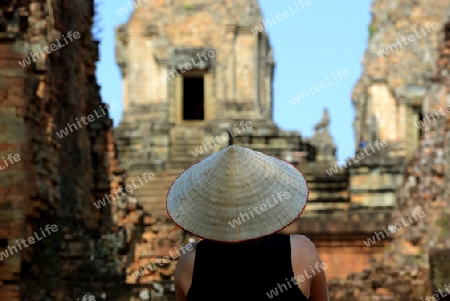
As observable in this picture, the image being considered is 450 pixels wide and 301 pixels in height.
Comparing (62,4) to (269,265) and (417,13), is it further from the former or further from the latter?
(417,13)

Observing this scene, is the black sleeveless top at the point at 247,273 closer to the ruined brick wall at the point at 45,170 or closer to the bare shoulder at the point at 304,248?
the bare shoulder at the point at 304,248

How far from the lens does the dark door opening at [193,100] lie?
27.1 meters

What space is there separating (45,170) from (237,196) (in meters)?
6.27

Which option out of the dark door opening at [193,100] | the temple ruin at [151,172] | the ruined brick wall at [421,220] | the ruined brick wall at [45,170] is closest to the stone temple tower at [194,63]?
the temple ruin at [151,172]

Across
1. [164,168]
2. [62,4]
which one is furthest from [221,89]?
[62,4]

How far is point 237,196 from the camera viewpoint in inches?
125

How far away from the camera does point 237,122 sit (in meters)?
23.2

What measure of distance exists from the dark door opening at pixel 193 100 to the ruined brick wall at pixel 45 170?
15412 mm

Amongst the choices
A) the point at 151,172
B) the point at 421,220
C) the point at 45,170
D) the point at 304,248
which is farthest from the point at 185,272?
the point at 151,172

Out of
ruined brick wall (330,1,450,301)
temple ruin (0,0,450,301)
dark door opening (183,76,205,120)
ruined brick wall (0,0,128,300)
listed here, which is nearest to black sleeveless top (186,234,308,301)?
temple ruin (0,0,450,301)

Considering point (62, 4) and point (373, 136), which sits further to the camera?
point (373, 136)

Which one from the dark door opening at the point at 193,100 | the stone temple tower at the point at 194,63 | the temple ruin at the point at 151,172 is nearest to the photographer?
the temple ruin at the point at 151,172

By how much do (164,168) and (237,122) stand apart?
9.73 feet

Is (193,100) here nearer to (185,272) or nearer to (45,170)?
(45,170)
